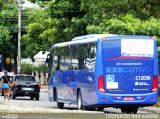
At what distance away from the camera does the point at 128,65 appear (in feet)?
80.6

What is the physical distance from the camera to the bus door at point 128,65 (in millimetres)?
24469

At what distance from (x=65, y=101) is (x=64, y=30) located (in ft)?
45.9

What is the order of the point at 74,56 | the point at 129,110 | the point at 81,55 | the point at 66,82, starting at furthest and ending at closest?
the point at 66,82
the point at 74,56
the point at 81,55
the point at 129,110

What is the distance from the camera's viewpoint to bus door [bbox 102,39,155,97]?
24469 mm

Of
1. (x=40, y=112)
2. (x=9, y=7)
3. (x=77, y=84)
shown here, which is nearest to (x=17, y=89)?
(x=77, y=84)

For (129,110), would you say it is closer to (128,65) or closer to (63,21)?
(128,65)

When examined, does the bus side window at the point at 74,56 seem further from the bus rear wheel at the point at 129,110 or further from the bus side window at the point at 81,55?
the bus rear wheel at the point at 129,110

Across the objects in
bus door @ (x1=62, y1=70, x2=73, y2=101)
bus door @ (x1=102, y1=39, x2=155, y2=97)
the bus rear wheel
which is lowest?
the bus rear wheel

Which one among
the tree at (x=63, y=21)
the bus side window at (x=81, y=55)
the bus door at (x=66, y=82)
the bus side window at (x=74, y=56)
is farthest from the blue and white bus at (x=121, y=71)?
the tree at (x=63, y=21)

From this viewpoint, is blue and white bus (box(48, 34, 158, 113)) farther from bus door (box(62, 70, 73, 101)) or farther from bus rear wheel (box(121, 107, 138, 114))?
bus door (box(62, 70, 73, 101))

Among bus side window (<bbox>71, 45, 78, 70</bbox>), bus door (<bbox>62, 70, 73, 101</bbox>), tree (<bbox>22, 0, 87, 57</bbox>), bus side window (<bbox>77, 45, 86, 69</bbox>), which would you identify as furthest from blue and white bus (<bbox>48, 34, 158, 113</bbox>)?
tree (<bbox>22, 0, 87, 57</bbox>)

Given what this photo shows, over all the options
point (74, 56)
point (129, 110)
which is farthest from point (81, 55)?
point (129, 110)

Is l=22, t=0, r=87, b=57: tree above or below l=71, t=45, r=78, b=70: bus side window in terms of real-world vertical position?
A: above

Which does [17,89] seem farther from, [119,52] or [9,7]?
[9,7]
